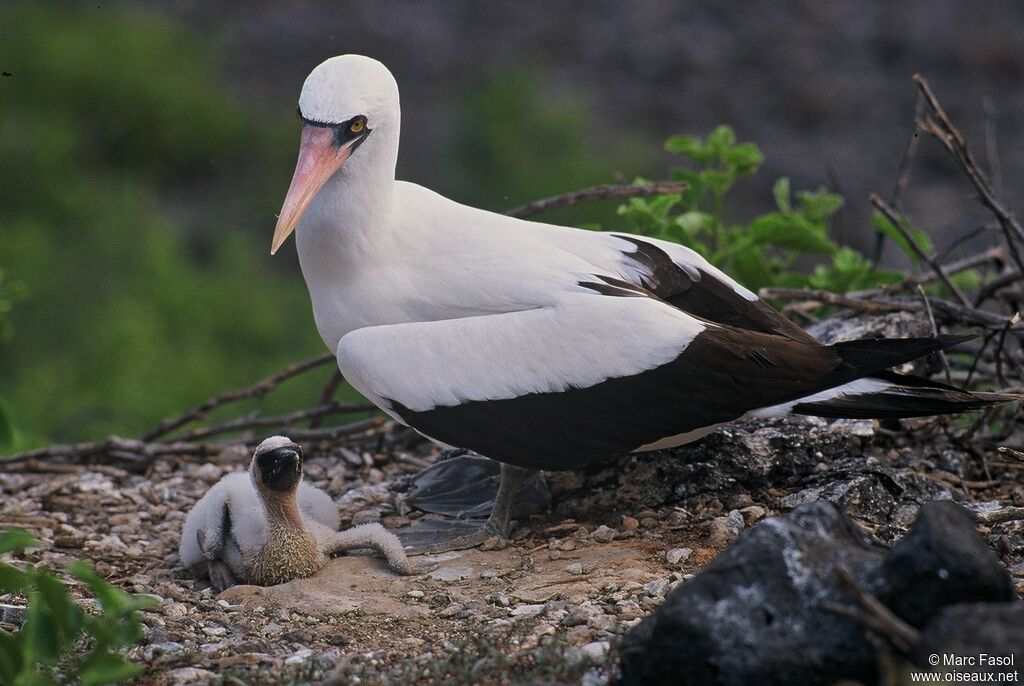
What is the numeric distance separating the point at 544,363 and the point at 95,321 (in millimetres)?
7404

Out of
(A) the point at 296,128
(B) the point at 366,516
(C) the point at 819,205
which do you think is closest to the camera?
(B) the point at 366,516

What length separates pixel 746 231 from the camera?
6047 millimetres

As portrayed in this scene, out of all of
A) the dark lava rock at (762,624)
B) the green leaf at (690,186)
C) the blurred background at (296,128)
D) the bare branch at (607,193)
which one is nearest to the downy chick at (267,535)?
the dark lava rock at (762,624)

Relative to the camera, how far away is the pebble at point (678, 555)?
4258mm

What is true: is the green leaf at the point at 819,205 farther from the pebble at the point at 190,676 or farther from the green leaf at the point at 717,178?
the pebble at the point at 190,676

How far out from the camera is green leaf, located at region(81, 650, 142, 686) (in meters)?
3.10

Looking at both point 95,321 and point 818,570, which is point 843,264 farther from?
point 95,321

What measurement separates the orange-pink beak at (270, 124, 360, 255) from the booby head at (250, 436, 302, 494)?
684mm

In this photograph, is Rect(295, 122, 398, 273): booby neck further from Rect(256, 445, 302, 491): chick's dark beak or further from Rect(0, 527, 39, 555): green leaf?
Rect(0, 527, 39, 555): green leaf

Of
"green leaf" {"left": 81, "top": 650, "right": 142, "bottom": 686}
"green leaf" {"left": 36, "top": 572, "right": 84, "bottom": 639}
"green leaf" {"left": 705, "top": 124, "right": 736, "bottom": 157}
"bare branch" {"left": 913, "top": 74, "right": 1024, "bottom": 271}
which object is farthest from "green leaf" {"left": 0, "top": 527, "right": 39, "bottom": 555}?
"green leaf" {"left": 705, "top": 124, "right": 736, "bottom": 157}

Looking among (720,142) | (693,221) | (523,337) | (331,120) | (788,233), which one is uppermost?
(331,120)

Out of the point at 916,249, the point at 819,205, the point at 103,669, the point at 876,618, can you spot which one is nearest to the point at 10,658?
the point at 103,669

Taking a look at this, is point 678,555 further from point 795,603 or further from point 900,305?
point 900,305

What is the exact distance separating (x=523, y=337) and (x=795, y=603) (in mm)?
1515
